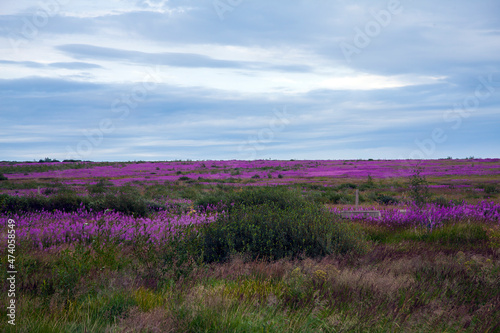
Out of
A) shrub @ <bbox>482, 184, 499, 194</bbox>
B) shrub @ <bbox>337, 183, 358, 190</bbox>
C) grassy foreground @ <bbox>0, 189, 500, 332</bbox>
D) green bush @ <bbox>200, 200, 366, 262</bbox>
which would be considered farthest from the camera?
shrub @ <bbox>337, 183, 358, 190</bbox>

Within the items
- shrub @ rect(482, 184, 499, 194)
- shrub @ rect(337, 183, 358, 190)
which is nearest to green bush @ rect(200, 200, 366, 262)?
shrub @ rect(337, 183, 358, 190)

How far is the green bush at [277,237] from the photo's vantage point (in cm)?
714

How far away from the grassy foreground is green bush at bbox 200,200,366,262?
22 millimetres

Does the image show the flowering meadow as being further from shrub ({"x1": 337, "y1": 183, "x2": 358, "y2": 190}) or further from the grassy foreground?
shrub ({"x1": 337, "y1": 183, "x2": 358, "y2": 190})

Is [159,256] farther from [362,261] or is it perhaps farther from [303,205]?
[303,205]

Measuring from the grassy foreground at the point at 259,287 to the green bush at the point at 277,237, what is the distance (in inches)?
0.8

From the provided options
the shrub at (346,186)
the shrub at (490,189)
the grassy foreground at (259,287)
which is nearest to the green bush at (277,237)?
the grassy foreground at (259,287)

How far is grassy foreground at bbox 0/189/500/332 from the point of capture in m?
3.85

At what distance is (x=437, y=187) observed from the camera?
27.2 m

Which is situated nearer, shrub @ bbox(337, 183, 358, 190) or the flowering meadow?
the flowering meadow

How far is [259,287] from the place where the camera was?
481cm

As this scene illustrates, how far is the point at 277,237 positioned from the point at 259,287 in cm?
258

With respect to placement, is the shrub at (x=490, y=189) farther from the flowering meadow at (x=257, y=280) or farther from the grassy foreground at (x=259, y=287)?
the grassy foreground at (x=259, y=287)

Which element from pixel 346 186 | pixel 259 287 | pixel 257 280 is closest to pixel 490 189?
pixel 346 186
